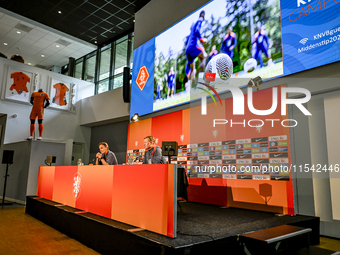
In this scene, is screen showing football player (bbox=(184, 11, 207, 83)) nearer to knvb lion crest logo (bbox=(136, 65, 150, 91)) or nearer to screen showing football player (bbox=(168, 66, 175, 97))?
screen showing football player (bbox=(168, 66, 175, 97))

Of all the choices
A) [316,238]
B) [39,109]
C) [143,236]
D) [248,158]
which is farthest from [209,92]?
[39,109]

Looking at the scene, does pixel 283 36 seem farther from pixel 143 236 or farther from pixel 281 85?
pixel 143 236

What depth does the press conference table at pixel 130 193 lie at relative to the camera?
7.02 ft

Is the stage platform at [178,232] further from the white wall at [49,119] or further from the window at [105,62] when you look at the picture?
the window at [105,62]

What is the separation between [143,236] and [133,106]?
531cm

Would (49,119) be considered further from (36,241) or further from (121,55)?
(36,241)

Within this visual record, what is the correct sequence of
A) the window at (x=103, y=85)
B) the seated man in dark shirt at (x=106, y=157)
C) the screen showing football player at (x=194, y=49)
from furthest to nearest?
the window at (x=103, y=85), the screen showing football player at (x=194, y=49), the seated man in dark shirt at (x=106, y=157)

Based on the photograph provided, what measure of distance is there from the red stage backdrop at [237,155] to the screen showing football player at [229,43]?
906 mm

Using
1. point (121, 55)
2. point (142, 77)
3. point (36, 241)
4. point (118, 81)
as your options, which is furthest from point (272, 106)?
point (121, 55)

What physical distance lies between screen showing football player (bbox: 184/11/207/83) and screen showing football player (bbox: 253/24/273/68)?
1165 mm

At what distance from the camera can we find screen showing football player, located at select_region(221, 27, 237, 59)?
4.50 metres

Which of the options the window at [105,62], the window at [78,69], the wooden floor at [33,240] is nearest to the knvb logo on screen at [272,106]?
the wooden floor at [33,240]

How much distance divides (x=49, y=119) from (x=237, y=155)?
7740mm

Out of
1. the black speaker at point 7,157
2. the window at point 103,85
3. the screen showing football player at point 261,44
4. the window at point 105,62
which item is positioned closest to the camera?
the screen showing football player at point 261,44
